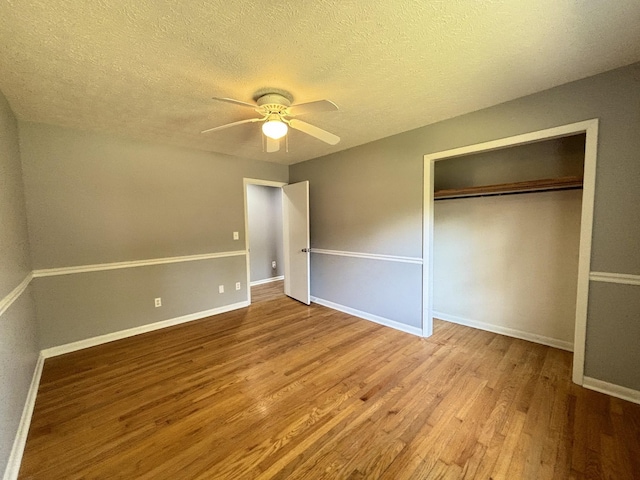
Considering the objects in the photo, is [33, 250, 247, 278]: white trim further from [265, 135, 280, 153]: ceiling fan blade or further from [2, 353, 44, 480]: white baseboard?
[265, 135, 280, 153]: ceiling fan blade

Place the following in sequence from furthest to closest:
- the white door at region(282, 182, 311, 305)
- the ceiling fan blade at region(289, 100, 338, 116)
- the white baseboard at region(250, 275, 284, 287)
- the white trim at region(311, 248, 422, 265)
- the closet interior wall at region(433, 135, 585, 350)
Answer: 1. the white baseboard at region(250, 275, 284, 287)
2. the white door at region(282, 182, 311, 305)
3. the white trim at region(311, 248, 422, 265)
4. the closet interior wall at region(433, 135, 585, 350)
5. the ceiling fan blade at region(289, 100, 338, 116)

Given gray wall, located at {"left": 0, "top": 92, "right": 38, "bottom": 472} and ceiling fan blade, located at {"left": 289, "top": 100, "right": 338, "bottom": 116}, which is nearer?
gray wall, located at {"left": 0, "top": 92, "right": 38, "bottom": 472}

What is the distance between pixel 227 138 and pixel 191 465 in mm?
2969

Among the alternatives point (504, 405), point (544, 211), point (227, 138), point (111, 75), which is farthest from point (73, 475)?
point (544, 211)

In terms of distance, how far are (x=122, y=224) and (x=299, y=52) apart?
2.76 meters

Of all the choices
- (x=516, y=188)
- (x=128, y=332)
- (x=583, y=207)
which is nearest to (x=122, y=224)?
(x=128, y=332)

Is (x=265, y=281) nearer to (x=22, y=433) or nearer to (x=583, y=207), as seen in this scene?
(x=22, y=433)

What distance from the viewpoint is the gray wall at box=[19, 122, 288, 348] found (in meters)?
2.55

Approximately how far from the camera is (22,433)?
5.07 ft

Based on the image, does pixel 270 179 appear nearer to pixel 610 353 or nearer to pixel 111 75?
pixel 111 75

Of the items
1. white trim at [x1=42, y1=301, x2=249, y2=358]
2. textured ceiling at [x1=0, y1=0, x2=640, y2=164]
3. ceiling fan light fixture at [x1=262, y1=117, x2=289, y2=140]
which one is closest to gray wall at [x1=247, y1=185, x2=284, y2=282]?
white trim at [x1=42, y1=301, x2=249, y2=358]

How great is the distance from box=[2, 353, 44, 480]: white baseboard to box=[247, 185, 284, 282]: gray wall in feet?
11.9

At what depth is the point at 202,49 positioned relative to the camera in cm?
149

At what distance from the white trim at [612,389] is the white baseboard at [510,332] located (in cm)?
66
